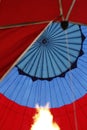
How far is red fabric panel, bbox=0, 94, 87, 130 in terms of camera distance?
4.02m

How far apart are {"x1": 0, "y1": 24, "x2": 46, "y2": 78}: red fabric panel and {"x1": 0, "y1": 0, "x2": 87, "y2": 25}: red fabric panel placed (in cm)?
9

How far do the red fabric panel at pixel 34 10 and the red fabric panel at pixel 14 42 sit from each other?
0.09 meters

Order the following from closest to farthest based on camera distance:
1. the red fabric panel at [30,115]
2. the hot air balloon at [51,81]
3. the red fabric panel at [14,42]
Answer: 1. the red fabric panel at [14,42]
2. the hot air balloon at [51,81]
3. the red fabric panel at [30,115]

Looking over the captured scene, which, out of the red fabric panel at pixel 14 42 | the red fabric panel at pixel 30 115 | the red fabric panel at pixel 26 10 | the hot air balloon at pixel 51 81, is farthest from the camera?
the red fabric panel at pixel 30 115

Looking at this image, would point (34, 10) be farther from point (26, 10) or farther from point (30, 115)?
point (30, 115)

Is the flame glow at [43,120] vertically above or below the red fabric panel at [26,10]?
below

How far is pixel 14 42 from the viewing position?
2.77 meters

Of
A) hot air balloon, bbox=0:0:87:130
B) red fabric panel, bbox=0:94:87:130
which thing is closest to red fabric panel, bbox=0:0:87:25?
hot air balloon, bbox=0:0:87:130

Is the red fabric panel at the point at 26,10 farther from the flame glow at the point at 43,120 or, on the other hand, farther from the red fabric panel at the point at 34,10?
the flame glow at the point at 43,120

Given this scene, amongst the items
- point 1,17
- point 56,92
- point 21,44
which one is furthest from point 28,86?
point 1,17

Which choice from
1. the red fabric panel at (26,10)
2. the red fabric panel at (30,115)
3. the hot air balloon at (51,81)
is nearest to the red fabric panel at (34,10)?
the red fabric panel at (26,10)

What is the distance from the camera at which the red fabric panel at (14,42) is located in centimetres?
271

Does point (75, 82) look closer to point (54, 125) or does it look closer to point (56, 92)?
point (56, 92)

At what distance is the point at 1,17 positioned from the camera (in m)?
2.59
